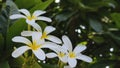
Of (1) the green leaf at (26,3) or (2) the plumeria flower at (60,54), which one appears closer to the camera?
(2) the plumeria flower at (60,54)

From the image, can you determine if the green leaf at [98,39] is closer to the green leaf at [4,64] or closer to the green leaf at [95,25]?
the green leaf at [95,25]

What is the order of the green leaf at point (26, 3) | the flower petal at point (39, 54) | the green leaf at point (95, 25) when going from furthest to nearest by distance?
1. the green leaf at point (95, 25)
2. the green leaf at point (26, 3)
3. the flower petal at point (39, 54)

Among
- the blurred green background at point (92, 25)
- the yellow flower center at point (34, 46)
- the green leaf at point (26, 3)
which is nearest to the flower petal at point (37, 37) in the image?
the yellow flower center at point (34, 46)

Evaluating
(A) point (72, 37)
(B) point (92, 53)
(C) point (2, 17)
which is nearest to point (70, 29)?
(A) point (72, 37)

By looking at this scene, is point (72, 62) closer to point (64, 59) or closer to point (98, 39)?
point (64, 59)

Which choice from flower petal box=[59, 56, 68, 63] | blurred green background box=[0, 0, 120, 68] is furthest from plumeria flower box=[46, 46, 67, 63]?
blurred green background box=[0, 0, 120, 68]

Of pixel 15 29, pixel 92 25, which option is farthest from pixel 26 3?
pixel 92 25

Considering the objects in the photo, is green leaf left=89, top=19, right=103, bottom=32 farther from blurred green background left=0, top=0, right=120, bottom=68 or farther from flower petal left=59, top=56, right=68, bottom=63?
flower petal left=59, top=56, right=68, bottom=63

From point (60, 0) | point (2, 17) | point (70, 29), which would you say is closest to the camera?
point (2, 17)

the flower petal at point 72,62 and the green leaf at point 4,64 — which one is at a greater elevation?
the green leaf at point 4,64

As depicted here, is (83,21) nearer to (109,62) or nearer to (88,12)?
(88,12)
